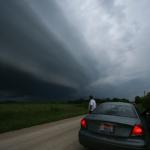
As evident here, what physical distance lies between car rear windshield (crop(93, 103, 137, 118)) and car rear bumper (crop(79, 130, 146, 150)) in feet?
2.81

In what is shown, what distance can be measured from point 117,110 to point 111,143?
128cm

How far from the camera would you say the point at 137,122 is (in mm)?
4410

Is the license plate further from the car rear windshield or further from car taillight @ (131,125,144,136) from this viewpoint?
the car rear windshield

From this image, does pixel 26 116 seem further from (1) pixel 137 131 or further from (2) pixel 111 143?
(1) pixel 137 131

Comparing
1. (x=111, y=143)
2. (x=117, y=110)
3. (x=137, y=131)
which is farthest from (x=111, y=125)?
(x=117, y=110)

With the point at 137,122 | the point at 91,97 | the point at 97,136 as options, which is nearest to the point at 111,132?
the point at 97,136

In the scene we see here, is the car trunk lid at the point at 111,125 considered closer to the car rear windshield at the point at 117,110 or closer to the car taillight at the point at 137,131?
the car taillight at the point at 137,131

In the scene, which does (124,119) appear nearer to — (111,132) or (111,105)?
(111,132)

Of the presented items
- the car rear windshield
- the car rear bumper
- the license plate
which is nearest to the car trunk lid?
the license plate

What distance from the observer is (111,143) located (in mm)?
4199

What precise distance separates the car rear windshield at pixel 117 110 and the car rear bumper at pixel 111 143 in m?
0.86

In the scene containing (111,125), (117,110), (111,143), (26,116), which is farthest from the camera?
(26,116)

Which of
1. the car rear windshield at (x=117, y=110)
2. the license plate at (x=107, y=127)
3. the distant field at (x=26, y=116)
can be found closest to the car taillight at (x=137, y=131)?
the license plate at (x=107, y=127)

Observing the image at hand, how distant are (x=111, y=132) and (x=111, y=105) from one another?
59.3 inches
